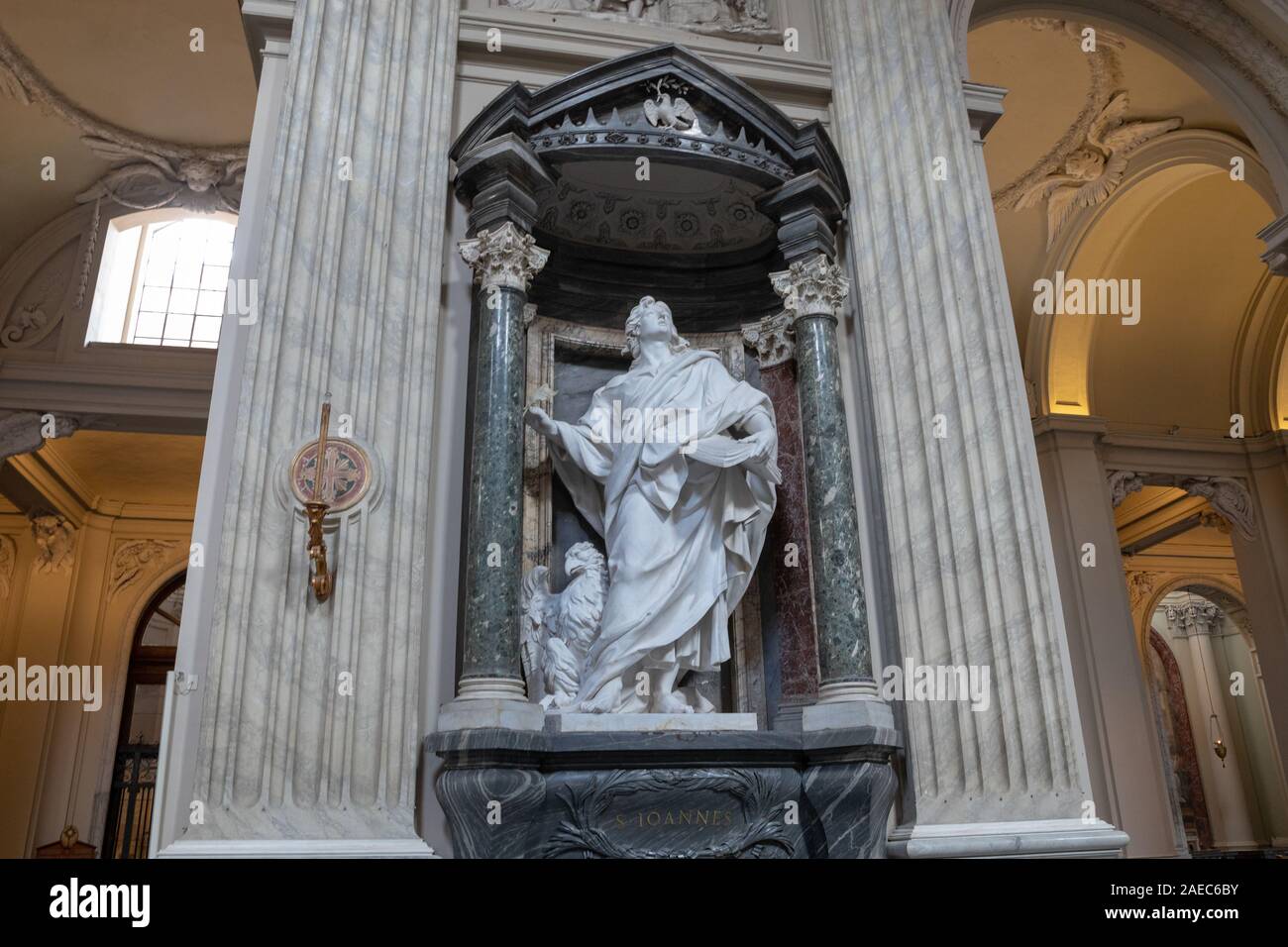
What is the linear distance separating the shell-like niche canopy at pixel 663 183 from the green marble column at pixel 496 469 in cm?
47

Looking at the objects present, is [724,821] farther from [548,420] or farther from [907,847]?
[548,420]

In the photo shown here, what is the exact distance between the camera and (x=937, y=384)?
4.83 m

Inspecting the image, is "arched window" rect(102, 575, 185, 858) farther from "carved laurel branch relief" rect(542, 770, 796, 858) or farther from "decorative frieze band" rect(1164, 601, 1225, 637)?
"decorative frieze band" rect(1164, 601, 1225, 637)

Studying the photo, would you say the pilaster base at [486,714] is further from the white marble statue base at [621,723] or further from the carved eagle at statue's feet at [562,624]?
the carved eagle at statue's feet at [562,624]

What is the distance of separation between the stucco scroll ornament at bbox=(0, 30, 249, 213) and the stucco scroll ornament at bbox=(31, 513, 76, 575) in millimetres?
3403

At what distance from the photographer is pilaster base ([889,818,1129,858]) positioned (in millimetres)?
4004

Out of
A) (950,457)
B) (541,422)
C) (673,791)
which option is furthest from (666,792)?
(950,457)

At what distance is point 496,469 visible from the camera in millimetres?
4176

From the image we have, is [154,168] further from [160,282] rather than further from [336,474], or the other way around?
[336,474]

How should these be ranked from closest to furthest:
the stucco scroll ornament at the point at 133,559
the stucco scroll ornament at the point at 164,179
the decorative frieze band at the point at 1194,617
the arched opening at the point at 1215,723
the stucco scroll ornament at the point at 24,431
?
the stucco scroll ornament at the point at 24,431, the stucco scroll ornament at the point at 164,179, the stucco scroll ornament at the point at 133,559, the arched opening at the point at 1215,723, the decorative frieze band at the point at 1194,617

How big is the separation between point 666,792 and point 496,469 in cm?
137

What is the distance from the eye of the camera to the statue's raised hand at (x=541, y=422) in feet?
14.9

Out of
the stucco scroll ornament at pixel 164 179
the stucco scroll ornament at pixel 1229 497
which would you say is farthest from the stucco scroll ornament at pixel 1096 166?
the stucco scroll ornament at pixel 164 179
